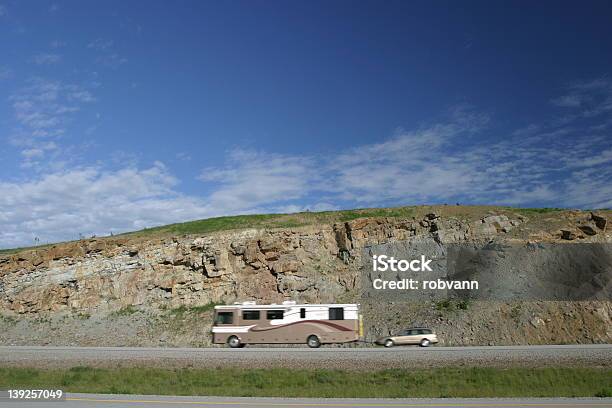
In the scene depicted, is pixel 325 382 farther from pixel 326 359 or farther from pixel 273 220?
pixel 273 220

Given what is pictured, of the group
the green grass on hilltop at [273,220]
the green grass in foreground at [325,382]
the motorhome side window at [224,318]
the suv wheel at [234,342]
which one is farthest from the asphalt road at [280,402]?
the green grass on hilltop at [273,220]

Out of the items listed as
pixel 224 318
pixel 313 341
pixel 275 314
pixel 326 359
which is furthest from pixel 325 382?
pixel 224 318

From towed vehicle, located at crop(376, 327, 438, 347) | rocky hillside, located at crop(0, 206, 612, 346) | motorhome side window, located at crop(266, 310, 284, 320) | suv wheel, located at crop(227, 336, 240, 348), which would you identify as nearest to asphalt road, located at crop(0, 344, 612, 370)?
towed vehicle, located at crop(376, 327, 438, 347)

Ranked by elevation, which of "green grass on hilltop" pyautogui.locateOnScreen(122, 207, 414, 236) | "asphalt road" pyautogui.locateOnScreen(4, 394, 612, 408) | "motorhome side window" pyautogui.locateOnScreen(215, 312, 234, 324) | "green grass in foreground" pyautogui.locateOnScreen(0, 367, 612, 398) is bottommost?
"green grass in foreground" pyautogui.locateOnScreen(0, 367, 612, 398)

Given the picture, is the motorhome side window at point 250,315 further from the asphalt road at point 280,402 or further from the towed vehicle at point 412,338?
the asphalt road at point 280,402

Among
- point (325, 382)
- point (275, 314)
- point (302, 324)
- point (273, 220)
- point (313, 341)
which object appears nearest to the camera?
point (325, 382)

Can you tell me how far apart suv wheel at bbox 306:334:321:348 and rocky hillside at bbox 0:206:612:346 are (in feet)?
25.2

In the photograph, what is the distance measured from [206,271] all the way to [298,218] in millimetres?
14349

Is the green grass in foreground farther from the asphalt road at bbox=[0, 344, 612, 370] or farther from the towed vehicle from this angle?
the towed vehicle

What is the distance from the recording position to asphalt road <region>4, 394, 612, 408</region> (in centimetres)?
1464

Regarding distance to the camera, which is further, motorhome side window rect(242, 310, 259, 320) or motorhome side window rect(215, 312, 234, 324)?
motorhome side window rect(215, 312, 234, 324)

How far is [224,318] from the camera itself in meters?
41.2

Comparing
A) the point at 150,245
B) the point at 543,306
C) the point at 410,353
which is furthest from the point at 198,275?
the point at 543,306

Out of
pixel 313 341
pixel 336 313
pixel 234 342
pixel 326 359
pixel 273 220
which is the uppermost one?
pixel 273 220
